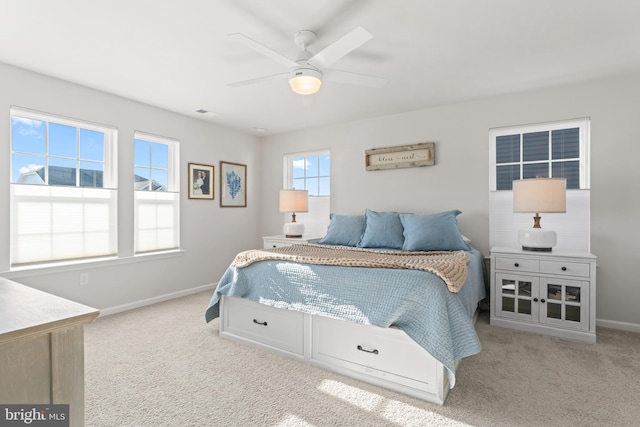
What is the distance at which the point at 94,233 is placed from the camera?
11.5 feet

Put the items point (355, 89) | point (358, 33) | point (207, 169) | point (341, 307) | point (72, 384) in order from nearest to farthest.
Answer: point (72, 384) → point (358, 33) → point (341, 307) → point (355, 89) → point (207, 169)

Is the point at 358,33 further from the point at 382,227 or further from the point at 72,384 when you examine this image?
the point at 382,227

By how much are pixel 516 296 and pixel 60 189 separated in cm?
447

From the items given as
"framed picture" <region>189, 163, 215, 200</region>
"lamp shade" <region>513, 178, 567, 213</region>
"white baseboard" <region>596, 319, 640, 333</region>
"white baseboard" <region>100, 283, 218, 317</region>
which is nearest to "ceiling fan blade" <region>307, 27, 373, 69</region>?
"lamp shade" <region>513, 178, 567, 213</region>

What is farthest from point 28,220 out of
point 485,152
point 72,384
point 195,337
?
point 485,152

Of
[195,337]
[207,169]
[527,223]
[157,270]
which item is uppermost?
[207,169]

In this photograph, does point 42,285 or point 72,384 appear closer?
point 72,384

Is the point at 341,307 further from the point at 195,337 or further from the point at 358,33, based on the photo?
the point at 358,33

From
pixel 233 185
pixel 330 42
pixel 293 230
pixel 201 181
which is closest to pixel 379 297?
pixel 330 42

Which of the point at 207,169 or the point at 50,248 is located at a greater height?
the point at 207,169

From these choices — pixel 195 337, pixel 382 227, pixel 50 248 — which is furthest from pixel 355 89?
pixel 50 248

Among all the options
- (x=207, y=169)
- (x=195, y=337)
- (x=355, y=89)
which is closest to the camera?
(x=195, y=337)

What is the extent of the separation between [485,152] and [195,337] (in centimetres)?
349

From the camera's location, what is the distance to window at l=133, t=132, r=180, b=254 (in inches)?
154
